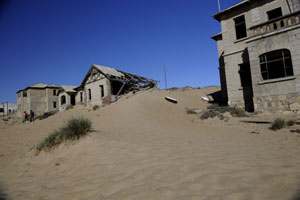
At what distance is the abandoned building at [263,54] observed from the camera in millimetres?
8984

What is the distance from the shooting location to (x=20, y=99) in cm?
3359

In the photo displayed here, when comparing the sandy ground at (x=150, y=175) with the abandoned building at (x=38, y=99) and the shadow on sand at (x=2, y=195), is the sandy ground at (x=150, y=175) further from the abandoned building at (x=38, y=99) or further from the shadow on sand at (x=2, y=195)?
the abandoned building at (x=38, y=99)

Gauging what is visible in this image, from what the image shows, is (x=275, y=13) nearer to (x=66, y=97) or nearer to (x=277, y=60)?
(x=277, y=60)

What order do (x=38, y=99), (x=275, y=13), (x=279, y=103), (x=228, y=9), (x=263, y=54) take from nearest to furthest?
(x=279, y=103)
(x=263, y=54)
(x=275, y=13)
(x=228, y=9)
(x=38, y=99)

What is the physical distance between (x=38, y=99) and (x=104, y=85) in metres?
20.3

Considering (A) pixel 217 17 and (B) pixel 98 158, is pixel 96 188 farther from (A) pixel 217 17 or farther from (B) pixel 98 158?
(A) pixel 217 17

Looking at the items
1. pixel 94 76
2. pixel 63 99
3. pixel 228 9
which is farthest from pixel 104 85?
pixel 228 9

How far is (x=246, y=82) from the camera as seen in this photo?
11562mm

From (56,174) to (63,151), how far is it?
1.55 metres

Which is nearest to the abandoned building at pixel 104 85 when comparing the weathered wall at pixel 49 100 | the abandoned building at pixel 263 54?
the weathered wall at pixel 49 100

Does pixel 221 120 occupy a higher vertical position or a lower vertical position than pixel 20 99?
lower

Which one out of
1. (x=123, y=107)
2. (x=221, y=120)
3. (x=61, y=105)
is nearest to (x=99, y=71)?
(x=123, y=107)

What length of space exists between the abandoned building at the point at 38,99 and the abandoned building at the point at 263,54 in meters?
32.8

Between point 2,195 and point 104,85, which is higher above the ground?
point 104,85
